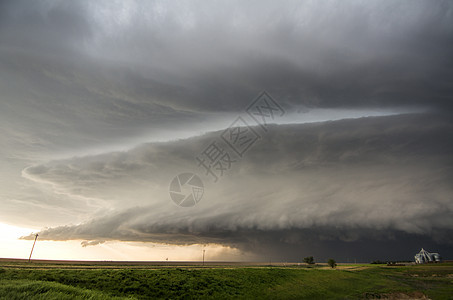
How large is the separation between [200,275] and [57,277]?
23.1 m

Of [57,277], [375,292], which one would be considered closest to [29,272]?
[57,277]

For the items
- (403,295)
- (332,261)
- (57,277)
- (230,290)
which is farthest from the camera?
(332,261)

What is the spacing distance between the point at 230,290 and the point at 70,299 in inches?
1120

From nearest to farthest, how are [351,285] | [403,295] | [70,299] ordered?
[70,299] < [403,295] < [351,285]

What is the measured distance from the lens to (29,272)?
1437 inches

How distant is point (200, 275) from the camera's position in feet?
156

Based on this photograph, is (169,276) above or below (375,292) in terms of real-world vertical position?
above

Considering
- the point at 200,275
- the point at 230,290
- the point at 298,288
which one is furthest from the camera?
the point at 298,288

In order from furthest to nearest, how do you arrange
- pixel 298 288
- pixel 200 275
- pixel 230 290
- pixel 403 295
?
1. pixel 403 295
2. pixel 298 288
3. pixel 200 275
4. pixel 230 290

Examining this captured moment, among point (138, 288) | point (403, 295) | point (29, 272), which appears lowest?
point (403, 295)

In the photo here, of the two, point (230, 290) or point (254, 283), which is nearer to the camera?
point (230, 290)

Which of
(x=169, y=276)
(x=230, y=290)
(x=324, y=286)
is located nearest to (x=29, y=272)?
(x=169, y=276)

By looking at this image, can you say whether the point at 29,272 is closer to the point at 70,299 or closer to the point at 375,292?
the point at 70,299

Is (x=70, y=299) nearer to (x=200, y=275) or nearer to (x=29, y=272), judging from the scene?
(x=29, y=272)
